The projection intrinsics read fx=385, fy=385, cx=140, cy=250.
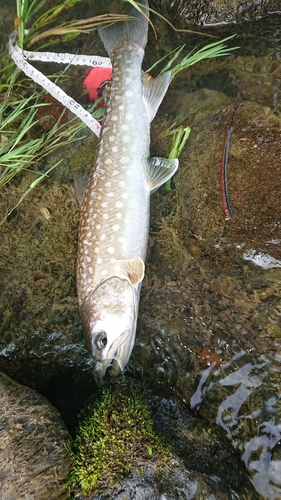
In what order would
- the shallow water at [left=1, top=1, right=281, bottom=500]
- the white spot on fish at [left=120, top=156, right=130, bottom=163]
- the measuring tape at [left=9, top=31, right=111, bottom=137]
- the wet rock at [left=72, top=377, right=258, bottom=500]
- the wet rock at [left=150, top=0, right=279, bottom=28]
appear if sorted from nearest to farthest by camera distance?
the wet rock at [left=72, top=377, right=258, bottom=500] → the shallow water at [left=1, top=1, right=281, bottom=500] → the white spot on fish at [left=120, top=156, right=130, bottom=163] → the wet rock at [left=150, top=0, right=279, bottom=28] → the measuring tape at [left=9, top=31, right=111, bottom=137]

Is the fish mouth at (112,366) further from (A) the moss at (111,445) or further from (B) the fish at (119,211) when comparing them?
(A) the moss at (111,445)

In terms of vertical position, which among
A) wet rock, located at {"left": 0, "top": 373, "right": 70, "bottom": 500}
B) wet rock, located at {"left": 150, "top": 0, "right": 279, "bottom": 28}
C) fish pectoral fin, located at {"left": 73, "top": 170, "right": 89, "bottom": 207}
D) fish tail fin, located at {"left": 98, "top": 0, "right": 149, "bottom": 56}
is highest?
wet rock, located at {"left": 150, "top": 0, "right": 279, "bottom": 28}

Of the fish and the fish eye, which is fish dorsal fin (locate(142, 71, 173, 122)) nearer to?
the fish

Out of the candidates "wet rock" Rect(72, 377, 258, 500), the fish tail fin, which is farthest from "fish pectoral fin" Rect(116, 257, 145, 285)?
the fish tail fin

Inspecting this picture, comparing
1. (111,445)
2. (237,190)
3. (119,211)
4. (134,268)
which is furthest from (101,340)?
(237,190)

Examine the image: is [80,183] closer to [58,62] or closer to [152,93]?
[152,93]

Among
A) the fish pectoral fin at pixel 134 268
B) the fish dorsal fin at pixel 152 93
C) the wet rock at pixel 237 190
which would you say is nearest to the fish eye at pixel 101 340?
the fish pectoral fin at pixel 134 268
